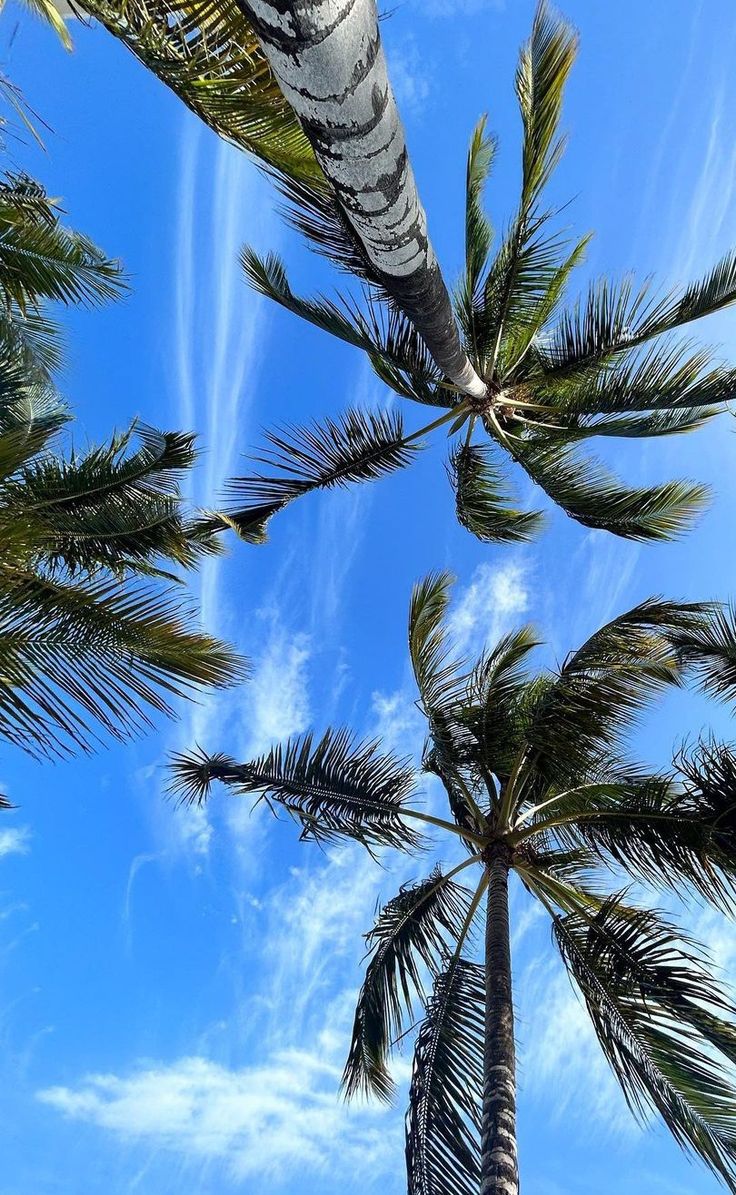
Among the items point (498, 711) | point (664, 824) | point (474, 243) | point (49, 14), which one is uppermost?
point (474, 243)

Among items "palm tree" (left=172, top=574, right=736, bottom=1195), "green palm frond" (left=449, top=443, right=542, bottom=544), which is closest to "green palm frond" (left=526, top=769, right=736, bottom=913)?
"palm tree" (left=172, top=574, right=736, bottom=1195)

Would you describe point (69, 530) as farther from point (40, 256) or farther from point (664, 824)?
point (664, 824)

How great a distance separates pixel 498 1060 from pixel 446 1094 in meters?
0.82

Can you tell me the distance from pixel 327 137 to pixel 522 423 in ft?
26.0

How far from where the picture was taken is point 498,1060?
6008 millimetres

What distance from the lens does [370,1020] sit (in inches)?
307

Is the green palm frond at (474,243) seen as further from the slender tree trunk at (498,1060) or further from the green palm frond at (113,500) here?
the slender tree trunk at (498,1060)

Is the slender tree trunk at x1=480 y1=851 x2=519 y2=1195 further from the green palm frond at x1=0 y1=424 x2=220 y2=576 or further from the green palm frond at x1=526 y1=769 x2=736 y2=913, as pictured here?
the green palm frond at x1=0 y1=424 x2=220 y2=576

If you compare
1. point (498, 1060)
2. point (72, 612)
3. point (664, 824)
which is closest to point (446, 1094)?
point (498, 1060)

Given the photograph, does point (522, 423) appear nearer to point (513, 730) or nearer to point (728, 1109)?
point (513, 730)

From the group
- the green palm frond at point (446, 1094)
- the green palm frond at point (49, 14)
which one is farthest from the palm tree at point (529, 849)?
the green palm frond at point (49, 14)

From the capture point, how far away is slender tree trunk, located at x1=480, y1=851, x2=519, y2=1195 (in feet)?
17.8

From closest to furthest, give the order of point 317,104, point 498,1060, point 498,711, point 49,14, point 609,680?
point 317,104 < point 49,14 < point 498,1060 < point 609,680 < point 498,711

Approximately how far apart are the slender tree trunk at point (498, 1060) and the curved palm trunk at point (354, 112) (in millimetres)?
5874
